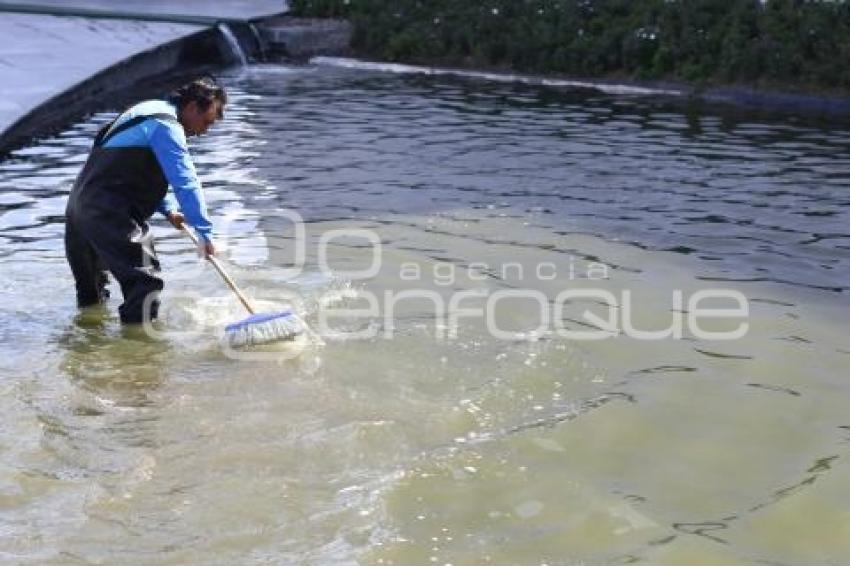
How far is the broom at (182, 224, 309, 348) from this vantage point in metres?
7.22

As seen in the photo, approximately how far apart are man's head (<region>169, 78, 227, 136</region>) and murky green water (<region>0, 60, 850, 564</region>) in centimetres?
118

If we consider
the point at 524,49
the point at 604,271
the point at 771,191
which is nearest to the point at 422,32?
the point at 524,49

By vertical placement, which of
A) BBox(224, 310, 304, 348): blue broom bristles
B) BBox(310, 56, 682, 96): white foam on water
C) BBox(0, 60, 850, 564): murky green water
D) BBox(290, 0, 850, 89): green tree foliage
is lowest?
BBox(0, 60, 850, 564): murky green water

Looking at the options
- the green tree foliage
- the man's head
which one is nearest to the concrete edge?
the green tree foliage

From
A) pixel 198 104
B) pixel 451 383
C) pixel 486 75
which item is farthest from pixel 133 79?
pixel 451 383

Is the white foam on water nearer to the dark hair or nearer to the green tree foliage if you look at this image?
the green tree foliage

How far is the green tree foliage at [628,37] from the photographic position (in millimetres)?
16984

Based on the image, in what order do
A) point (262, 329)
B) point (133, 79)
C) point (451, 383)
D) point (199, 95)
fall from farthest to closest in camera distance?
point (133, 79), point (199, 95), point (262, 329), point (451, 383)

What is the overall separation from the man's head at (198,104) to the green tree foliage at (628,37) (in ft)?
35.7

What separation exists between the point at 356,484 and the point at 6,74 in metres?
12.9

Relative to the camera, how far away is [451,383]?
6691mm

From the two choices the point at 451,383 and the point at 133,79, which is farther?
the point at 133,79

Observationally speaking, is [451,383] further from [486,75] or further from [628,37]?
[486,75]

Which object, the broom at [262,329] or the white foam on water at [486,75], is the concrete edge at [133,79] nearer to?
the white foam on water at [486,75]
